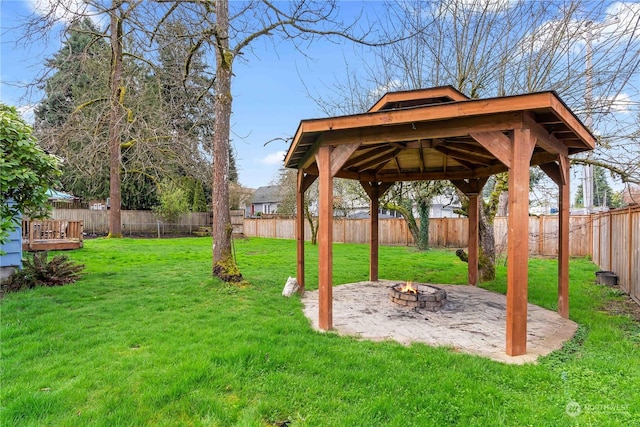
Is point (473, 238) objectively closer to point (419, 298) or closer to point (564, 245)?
point (564, 245)

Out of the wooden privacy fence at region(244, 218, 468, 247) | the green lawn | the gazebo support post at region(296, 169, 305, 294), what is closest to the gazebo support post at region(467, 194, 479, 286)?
the green lawn

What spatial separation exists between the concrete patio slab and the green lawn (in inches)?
9.5

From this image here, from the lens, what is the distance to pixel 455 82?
7355 mm

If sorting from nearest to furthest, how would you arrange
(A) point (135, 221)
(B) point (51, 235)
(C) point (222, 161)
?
(C) point (222, 161), (B) point (51, 235), (A) point (135, 221)

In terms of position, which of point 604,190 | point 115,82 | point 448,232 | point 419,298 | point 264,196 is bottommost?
point 419,298

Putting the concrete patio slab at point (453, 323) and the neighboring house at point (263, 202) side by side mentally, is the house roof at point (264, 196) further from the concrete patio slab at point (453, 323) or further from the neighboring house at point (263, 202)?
the concrete patio slab at point (453, 323)

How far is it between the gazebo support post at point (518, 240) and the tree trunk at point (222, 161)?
451cm

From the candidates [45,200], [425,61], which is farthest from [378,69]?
[45,200]

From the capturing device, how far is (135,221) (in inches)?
778

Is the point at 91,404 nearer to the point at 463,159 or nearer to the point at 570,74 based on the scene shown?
the point at 463,159

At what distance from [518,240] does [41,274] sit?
24.5 feet

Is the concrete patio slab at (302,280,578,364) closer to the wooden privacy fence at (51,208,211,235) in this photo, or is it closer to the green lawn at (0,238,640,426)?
the green lawn at (0,238,640,426)

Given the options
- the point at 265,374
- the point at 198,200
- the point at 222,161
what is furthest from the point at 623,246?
the point at 198,200

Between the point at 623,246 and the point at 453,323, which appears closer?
the point at 453,323
